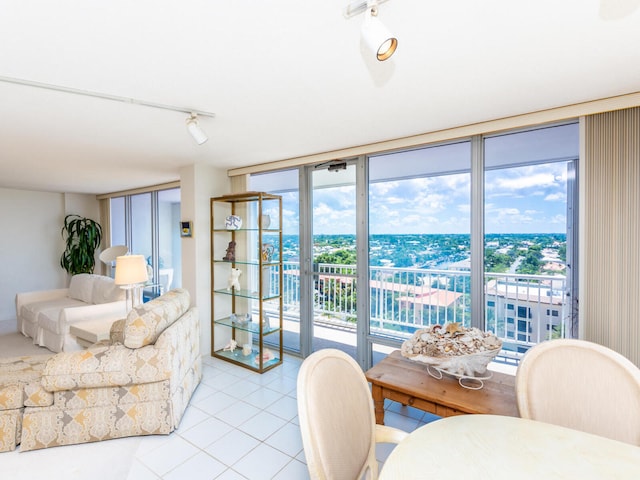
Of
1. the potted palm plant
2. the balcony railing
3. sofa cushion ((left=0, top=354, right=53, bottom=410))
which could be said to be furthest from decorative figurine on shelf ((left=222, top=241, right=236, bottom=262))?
the potted palm plant

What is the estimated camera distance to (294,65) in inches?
61.6

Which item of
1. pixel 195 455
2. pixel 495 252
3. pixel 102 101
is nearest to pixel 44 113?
pixel 102 101

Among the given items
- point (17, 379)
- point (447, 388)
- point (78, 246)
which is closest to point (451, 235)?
point (447, 388)

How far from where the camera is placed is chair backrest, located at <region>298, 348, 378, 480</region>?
1008mm

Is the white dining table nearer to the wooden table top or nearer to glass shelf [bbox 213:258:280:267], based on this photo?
the wooden table top

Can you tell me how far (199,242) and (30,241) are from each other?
416 centimetres

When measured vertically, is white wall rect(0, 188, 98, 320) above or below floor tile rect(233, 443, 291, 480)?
above

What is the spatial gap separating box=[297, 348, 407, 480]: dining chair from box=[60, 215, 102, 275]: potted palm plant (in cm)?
639

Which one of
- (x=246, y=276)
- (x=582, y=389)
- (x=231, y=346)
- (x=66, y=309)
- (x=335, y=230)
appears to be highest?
(x=335, y=230)

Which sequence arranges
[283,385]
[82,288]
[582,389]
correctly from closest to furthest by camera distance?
1. [582,389]
2. [283,385]
3. [82,288]

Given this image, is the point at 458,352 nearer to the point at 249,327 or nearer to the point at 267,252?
the point at 267,252

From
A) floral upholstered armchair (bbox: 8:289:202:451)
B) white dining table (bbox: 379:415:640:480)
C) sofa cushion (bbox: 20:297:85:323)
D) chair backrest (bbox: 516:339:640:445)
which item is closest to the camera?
white dining table (bbox: 379:415:640:480)

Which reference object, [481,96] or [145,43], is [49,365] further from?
[481,96]

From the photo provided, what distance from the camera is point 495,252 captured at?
2.68 metres
